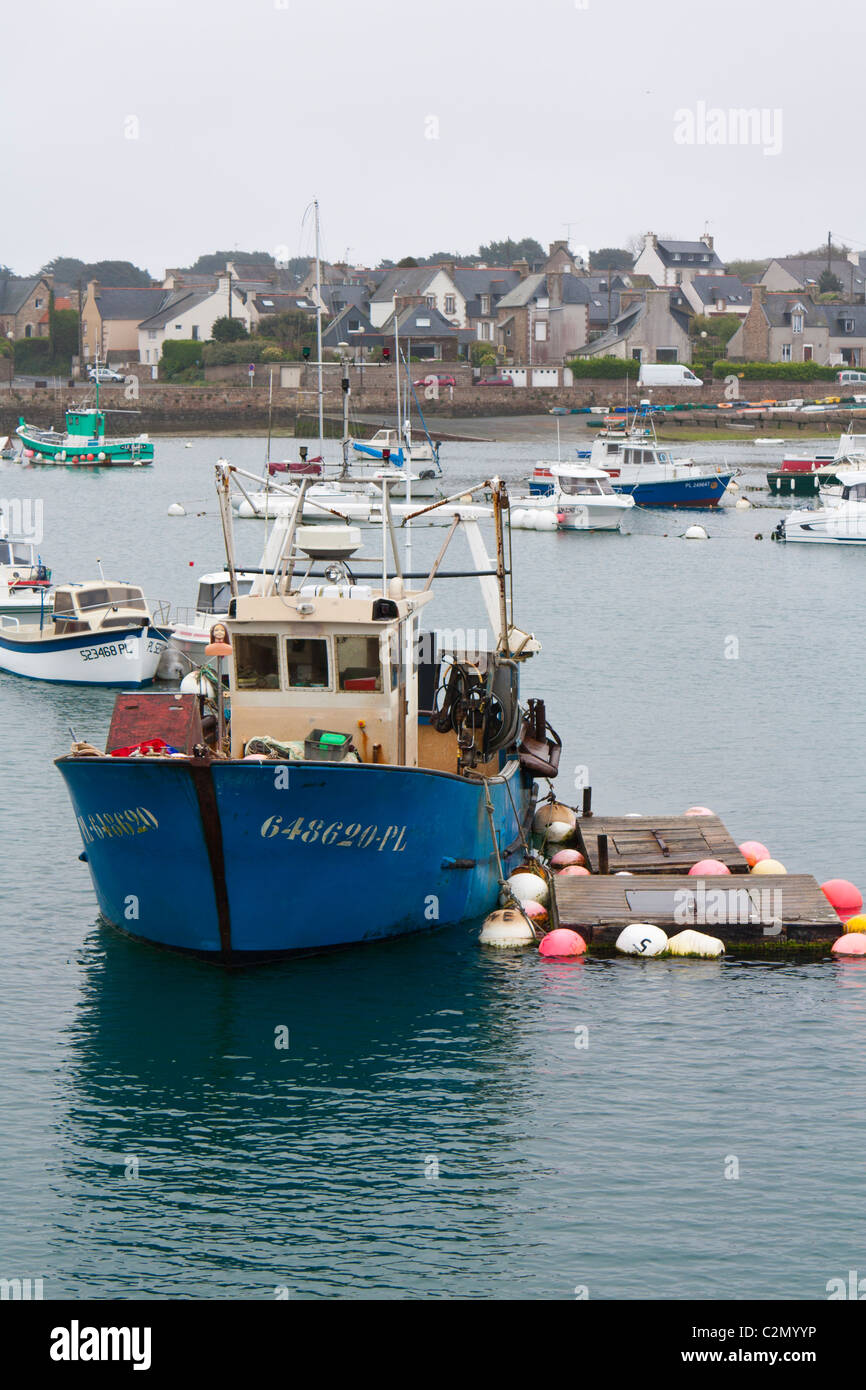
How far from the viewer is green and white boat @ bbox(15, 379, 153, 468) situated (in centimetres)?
11950

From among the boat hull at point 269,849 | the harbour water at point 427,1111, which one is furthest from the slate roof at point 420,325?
the boat hull at point 269,849

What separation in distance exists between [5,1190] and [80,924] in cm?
783

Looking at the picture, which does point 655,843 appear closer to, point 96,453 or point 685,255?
point 96,453

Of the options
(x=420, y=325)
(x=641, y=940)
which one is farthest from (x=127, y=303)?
(x=641, y=940)

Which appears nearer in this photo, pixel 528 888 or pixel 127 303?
pixel 528 888

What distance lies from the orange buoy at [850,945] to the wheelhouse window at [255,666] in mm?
7935

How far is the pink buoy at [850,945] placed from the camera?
22.1 meters

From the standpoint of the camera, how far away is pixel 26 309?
176375 mm

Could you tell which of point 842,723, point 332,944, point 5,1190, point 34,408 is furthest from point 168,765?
point 34,408

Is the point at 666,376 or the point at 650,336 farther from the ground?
the point at 650,336

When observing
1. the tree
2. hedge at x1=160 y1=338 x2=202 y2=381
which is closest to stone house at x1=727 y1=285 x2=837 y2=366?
the tree

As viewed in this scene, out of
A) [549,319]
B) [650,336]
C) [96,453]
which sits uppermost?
[549,319]

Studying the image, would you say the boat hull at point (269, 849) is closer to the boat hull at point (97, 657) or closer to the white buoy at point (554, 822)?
the white buoy at point (554, 822)

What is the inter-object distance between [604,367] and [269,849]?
132782 mm
